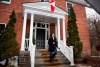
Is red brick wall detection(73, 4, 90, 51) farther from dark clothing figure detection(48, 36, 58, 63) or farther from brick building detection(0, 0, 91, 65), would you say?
dark clothing figure detection(48, 36, 58, 63)

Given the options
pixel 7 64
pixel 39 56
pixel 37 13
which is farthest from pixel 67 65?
pixel 37 13

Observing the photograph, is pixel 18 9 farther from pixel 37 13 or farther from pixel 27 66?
pixel 27 66

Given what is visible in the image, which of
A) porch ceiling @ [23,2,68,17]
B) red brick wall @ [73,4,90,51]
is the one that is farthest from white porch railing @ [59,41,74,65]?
red brick wall @ [73,4,90,51]

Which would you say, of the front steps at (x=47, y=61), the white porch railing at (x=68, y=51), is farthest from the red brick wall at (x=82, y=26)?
the front steps at (x=47, y=61)

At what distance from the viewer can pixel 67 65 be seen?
10258 mm

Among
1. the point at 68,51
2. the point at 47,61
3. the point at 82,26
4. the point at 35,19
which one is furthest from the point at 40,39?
the point at 82,26

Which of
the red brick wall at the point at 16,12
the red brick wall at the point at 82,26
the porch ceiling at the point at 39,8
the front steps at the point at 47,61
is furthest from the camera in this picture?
the red brick wall at the point at 82,26

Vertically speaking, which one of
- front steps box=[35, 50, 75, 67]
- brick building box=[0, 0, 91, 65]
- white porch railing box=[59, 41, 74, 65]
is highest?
brick building box=[0, 0, 91, 65]

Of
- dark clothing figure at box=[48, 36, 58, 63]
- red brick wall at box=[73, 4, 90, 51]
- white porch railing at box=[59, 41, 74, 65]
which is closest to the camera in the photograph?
dark clothing figure at box=[48, 36, 58, 63]

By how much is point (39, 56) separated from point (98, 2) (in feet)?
31.0

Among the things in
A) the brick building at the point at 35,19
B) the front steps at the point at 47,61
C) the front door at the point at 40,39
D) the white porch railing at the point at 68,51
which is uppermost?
the brick building at the point at 35,19

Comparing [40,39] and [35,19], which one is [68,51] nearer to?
[40,39]

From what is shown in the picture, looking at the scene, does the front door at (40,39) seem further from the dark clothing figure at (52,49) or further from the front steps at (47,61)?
the dark clothing figure at (52,49)

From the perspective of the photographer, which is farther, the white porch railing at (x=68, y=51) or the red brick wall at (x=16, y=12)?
the red brick wall at (x=16, y=12)
